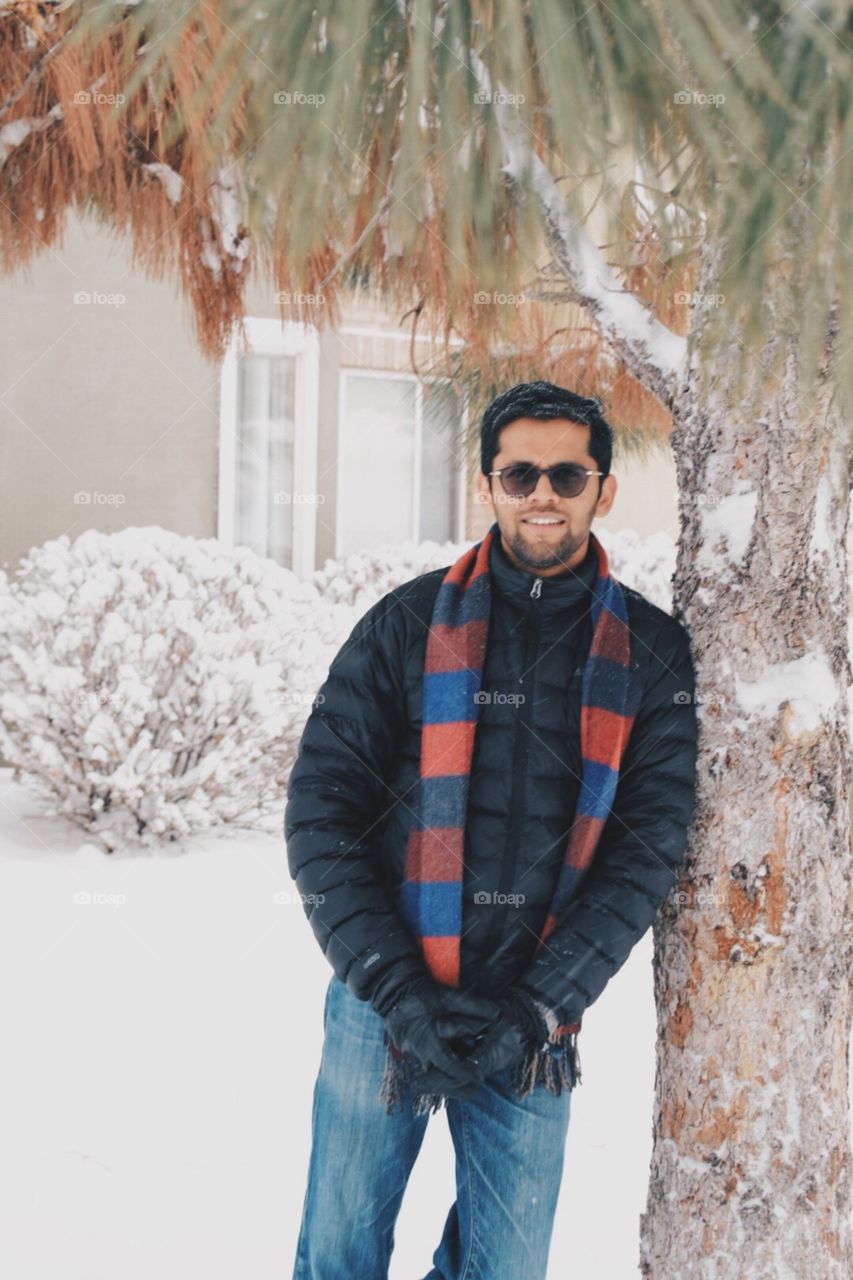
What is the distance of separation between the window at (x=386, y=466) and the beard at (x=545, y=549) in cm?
702

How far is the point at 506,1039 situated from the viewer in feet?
5.96

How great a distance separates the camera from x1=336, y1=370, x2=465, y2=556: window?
9.16m

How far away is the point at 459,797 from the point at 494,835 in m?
0.11

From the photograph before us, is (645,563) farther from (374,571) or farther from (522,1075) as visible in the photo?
(522,1075)

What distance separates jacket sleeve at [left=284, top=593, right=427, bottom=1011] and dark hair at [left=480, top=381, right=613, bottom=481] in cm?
35

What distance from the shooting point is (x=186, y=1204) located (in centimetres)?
294
